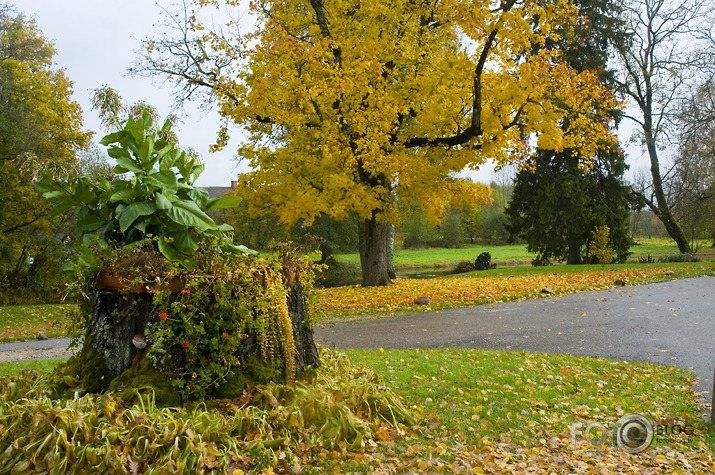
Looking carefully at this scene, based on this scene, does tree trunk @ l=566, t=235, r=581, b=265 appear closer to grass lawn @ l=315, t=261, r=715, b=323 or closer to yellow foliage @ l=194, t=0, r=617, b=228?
grass lawn @ l=315, t=261, r=715, b=323

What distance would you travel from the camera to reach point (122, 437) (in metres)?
3.02

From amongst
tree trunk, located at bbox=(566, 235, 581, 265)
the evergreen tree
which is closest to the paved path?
the evergreen tree

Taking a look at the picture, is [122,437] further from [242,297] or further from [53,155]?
[53,155]

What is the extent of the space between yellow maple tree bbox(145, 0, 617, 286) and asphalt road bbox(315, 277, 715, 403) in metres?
3.92

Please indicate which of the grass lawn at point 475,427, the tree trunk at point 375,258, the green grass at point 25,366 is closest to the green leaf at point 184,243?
the grass lawn at point 475,427

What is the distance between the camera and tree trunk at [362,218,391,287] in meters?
15.8

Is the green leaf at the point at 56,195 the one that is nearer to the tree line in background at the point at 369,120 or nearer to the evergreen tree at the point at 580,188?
the tree line in background at the point at 369,120

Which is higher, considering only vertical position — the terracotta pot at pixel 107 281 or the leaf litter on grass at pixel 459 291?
the terracotta pot at pixel 107 281

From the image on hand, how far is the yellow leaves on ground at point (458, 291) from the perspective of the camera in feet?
39.7

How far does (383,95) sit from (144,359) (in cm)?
990

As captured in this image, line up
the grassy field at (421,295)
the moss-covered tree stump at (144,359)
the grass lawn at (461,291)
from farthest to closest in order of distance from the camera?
1. the grass lawn at (461,291)
2. the grassy field at (421,295)
3. the moss-covered tree stump at (144,359)

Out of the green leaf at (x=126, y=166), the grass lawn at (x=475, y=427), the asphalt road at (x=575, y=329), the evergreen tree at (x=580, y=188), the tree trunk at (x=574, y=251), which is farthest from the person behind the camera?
the tree trunk at (x=574, y=251)

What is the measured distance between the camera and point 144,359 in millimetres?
3572

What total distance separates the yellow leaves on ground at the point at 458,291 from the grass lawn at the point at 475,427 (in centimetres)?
573
